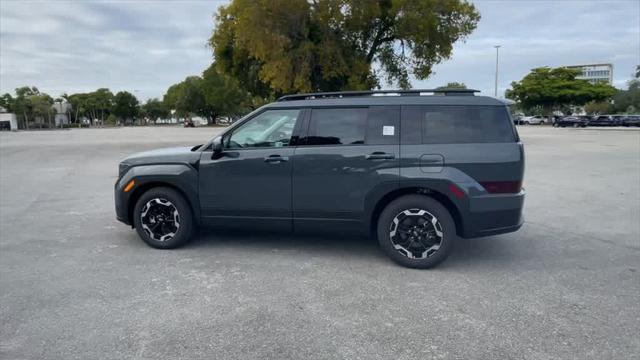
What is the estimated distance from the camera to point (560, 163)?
14.7 metres

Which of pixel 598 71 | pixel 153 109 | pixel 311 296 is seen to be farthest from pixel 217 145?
pixel 598 71

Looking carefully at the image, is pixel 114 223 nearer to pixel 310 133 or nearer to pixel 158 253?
pixel 158 253

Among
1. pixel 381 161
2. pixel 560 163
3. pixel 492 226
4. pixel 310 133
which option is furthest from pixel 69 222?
pixel 560 163

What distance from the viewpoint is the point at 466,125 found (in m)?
4.54

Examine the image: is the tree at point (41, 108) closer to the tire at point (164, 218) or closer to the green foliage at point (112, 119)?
the green foliage at point (112, 119)

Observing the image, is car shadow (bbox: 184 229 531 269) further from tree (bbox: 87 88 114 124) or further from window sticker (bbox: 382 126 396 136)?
tree (bbox: 87 88 114 124)

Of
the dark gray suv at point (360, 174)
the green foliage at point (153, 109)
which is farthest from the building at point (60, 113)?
the dark gray suv at point (360, 174)

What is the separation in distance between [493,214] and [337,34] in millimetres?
19905

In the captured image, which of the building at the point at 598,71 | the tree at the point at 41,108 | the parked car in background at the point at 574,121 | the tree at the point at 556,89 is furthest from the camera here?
the building at the point at 598,71

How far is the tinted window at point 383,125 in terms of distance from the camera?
15.3 feet

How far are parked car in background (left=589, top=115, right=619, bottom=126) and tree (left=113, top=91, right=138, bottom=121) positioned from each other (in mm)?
102678

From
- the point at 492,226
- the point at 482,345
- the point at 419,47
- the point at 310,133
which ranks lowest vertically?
the point at 482,345

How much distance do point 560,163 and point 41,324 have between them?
15.4 meters

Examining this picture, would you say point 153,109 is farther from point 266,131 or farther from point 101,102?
point 266,131
